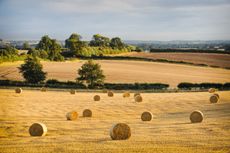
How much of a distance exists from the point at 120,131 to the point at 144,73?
43193 millimetres

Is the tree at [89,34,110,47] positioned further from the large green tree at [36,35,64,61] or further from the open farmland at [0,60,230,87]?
→ the open farmland at [0,60,230,87]

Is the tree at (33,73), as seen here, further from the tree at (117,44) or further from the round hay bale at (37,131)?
the tree at (117,44)

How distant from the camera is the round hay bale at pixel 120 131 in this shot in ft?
41.9

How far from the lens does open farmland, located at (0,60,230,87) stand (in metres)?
49.2

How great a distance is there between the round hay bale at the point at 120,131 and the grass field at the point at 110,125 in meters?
0.31

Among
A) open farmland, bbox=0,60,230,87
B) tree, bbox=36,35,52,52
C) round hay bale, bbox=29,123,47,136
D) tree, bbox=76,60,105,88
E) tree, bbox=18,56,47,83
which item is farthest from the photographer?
tree, bbox=36,35,52,52

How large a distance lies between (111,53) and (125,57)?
14999mm

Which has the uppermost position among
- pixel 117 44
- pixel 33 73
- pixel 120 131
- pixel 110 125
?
pixel 117 44

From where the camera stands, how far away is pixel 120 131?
12812 millimetres

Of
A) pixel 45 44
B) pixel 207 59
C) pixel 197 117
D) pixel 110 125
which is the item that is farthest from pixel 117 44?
pixel 110 125

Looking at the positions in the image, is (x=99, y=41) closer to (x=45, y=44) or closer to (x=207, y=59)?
(x=45, y=44)

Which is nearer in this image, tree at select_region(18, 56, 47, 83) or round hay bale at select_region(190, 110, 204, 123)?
round hay bale at select_region(190, 110, 204, 123)

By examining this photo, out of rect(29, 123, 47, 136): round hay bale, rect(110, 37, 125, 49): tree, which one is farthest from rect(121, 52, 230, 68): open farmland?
rect(29, 123, 47, 136): round hay bale

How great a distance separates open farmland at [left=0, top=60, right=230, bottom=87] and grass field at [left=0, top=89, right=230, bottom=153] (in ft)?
78.6
